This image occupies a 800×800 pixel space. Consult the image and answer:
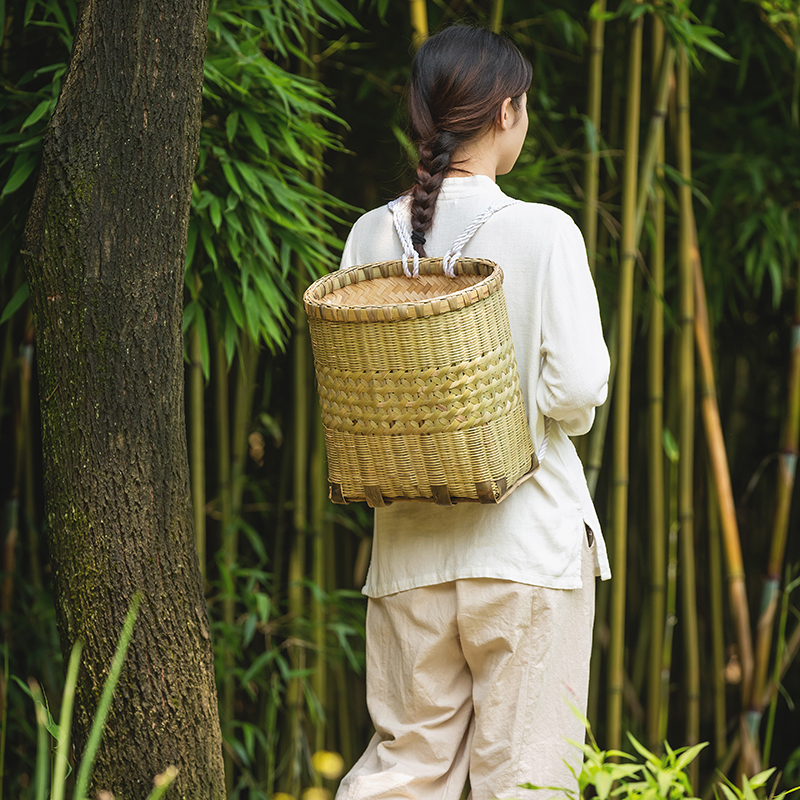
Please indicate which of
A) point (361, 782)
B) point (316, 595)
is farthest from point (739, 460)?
point (361, 782)

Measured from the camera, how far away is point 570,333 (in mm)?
1196

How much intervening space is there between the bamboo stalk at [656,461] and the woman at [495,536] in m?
0.93

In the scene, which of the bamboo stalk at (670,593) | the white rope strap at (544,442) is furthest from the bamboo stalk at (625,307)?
the white rope strap at (544,442)

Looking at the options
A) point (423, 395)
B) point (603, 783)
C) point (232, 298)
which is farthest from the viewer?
point (232, 298)

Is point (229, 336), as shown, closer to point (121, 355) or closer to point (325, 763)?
point (121, 355)

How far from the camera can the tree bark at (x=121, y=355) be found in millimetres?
1145

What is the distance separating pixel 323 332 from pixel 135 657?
0.49 meters

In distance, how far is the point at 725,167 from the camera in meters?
2.30

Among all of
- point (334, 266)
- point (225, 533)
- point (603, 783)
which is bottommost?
point (225, 533)

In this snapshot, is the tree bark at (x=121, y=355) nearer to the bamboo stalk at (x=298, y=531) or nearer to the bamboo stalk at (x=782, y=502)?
the bamboo stalk at (x=298, y=531)

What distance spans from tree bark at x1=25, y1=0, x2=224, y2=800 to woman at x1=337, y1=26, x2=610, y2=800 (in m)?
0.30

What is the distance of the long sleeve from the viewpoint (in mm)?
1192

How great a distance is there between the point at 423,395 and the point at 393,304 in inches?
4.6

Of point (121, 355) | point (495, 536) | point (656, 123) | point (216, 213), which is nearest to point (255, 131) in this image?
point (216, 213)
